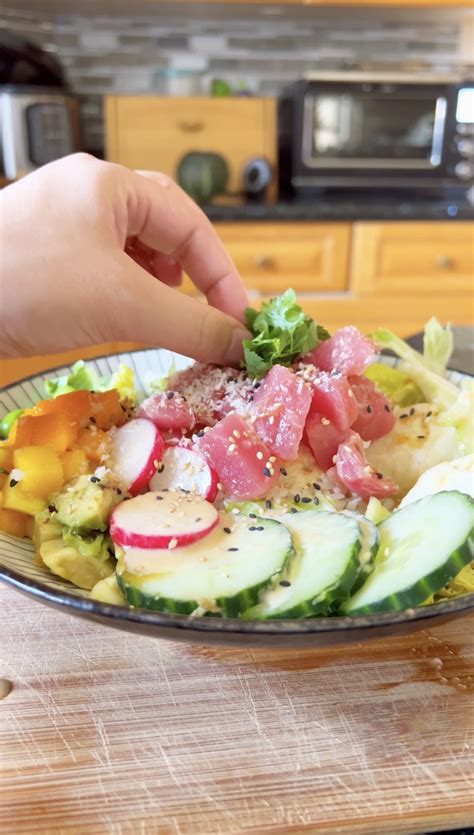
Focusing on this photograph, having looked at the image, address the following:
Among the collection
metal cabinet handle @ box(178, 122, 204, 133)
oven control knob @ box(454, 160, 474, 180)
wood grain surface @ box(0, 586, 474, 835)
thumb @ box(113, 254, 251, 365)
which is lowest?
wood grain surface @ box(0, 586, 474, 835)

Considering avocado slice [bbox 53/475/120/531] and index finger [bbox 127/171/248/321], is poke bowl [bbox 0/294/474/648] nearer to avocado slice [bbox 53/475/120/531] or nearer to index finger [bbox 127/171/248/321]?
avocado slice [bbox 53/475/120/531]

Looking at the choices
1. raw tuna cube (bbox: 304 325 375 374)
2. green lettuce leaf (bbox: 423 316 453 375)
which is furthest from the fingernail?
green lettuce leaf (bbox: 423 316 453 375)

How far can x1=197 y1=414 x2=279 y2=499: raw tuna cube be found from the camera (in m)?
0.92

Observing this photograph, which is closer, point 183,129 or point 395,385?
point 395,385

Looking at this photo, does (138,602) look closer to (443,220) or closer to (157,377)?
(157,377)

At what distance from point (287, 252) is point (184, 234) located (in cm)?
175

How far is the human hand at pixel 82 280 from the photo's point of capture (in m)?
0.90

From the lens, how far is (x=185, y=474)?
0.94 metres

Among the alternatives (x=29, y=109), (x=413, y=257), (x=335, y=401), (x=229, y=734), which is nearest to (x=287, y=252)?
(x=413, y=257)

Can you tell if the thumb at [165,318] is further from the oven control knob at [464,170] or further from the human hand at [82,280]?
the oven control knob at [464,170]

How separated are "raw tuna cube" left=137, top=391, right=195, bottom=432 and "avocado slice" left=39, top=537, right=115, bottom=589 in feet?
0.80

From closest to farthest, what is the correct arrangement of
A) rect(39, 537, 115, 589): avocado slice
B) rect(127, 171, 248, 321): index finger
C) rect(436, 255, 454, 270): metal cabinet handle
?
A: rect(39, 537, 115, 589): avocado slice, rect(127, 171, 248, 321): index finger, rect(436, 255, 454, 270): metal cabinet handle

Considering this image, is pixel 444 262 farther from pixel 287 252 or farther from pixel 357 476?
pixel 357 476

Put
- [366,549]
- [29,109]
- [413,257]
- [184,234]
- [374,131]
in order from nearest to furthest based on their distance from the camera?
[366,549]
[184,234]
[29,109]
[413,257]
[374,131]
